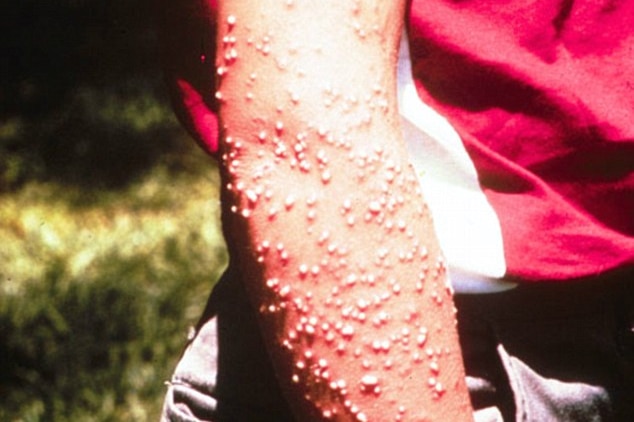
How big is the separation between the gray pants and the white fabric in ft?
0.16

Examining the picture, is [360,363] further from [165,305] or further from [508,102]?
[165,305]

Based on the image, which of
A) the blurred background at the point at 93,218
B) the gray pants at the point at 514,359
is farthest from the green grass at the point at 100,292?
the gray pants at the point at 514,359

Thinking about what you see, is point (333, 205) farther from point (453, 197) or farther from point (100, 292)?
point (100, 292)

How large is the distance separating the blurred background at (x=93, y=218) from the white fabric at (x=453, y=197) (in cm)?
134

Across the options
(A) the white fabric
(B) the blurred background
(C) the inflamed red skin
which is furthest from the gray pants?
(B) the blurred background

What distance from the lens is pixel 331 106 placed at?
0.93m

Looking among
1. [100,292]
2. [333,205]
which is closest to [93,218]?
[100,292]

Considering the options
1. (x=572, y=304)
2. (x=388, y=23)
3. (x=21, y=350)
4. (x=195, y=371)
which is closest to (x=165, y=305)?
(x=21, y=350)

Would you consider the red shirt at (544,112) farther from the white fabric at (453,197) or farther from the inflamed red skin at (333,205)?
the inflamed red skin at (333,205)

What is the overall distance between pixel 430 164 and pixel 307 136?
204 millimetres

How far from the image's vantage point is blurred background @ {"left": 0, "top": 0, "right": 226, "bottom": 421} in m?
2.42

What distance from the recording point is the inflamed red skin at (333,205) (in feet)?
3.06

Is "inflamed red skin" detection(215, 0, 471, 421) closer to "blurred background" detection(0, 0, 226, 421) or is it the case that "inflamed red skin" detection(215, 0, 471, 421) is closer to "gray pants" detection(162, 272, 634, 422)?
"gray pants" detection(162, 272, 634, 422)

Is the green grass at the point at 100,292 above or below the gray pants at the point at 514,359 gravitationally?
below
